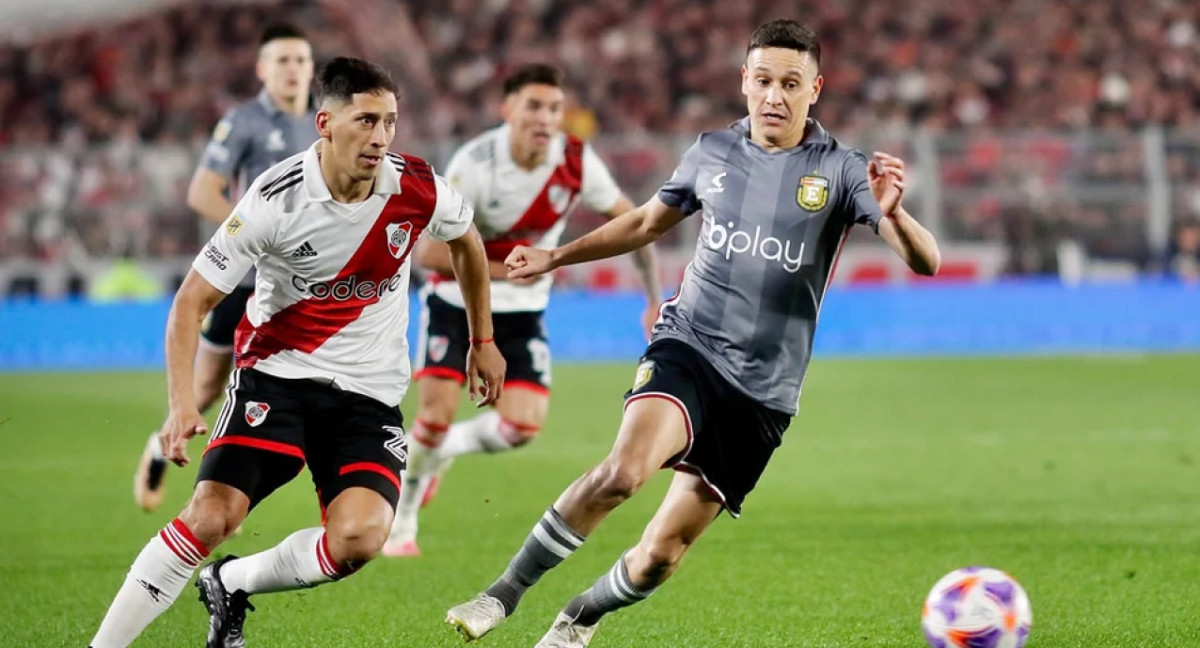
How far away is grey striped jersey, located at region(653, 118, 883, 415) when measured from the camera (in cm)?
559

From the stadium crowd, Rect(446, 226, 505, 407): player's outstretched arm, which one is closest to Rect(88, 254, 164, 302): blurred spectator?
the stadium crowd

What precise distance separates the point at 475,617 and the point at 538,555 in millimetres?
289

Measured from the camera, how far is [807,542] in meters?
8.14

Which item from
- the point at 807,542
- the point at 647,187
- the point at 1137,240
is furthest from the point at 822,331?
the point at 807,542

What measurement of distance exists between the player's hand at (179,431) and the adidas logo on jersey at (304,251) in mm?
700

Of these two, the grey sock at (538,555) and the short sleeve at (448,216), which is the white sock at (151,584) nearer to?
the grey sock at (538,555)

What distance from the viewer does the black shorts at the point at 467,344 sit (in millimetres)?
8297

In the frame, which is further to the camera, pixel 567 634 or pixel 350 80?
pixel 567 634

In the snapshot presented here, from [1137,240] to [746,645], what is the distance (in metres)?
15.7

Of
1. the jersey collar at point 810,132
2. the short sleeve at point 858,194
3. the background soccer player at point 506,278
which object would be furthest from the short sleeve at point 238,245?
the background soccer player at point 506,278

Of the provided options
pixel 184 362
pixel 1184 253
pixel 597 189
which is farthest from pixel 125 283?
pixel 184 362

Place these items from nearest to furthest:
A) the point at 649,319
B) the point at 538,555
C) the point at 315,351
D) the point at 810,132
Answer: the point at 538,555
the point at 315,351
the point at 810,132
the point at 649,319

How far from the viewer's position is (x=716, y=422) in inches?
219

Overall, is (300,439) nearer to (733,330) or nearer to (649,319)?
(733,330)
